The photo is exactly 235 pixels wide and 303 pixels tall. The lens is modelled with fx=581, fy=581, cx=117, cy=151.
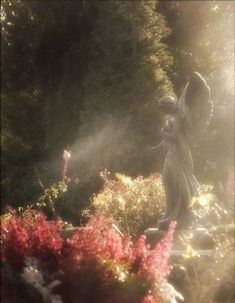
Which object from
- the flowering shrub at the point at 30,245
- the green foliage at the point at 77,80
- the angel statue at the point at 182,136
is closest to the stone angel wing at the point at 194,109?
the angel statue at the point at 182,136

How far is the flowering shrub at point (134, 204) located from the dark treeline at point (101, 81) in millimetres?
4587

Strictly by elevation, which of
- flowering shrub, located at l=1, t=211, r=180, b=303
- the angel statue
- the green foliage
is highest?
the green foliage

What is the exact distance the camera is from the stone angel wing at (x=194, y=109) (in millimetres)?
8938

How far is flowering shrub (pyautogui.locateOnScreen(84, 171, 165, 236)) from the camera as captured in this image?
35.3 ft

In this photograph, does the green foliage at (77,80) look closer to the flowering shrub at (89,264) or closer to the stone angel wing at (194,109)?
the stone angel wing at (194,109)

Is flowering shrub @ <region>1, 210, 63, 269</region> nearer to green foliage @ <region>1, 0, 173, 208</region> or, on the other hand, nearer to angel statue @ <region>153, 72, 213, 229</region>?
angel statue @ <region>153, 72, 213, 229</region>

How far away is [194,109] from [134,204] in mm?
3239

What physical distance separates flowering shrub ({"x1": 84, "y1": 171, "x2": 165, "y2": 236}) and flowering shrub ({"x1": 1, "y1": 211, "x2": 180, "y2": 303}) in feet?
15.4

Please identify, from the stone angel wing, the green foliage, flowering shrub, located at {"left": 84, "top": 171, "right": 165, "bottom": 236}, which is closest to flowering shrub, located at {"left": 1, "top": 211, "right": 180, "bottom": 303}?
the stone angel wing

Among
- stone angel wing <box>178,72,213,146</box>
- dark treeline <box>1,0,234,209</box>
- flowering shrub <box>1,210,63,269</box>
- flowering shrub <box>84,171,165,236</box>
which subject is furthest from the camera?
dark treeline <box>1,0,234,209</box>

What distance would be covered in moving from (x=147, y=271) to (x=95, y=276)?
467 millimetres

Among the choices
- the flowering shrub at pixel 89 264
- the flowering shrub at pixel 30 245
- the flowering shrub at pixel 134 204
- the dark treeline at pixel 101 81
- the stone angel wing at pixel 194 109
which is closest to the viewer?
the flowering shrub at pixel 89 264

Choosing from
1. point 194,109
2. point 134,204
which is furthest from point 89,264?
point 134,204

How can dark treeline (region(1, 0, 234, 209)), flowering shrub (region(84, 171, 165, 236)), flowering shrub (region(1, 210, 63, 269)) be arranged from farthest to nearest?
dark treeline (region(1, 0, 234, 209)), flowering shrub (region(84, 171, 165, 236)), flowering shrub (region(1, 210, 63, 269))
